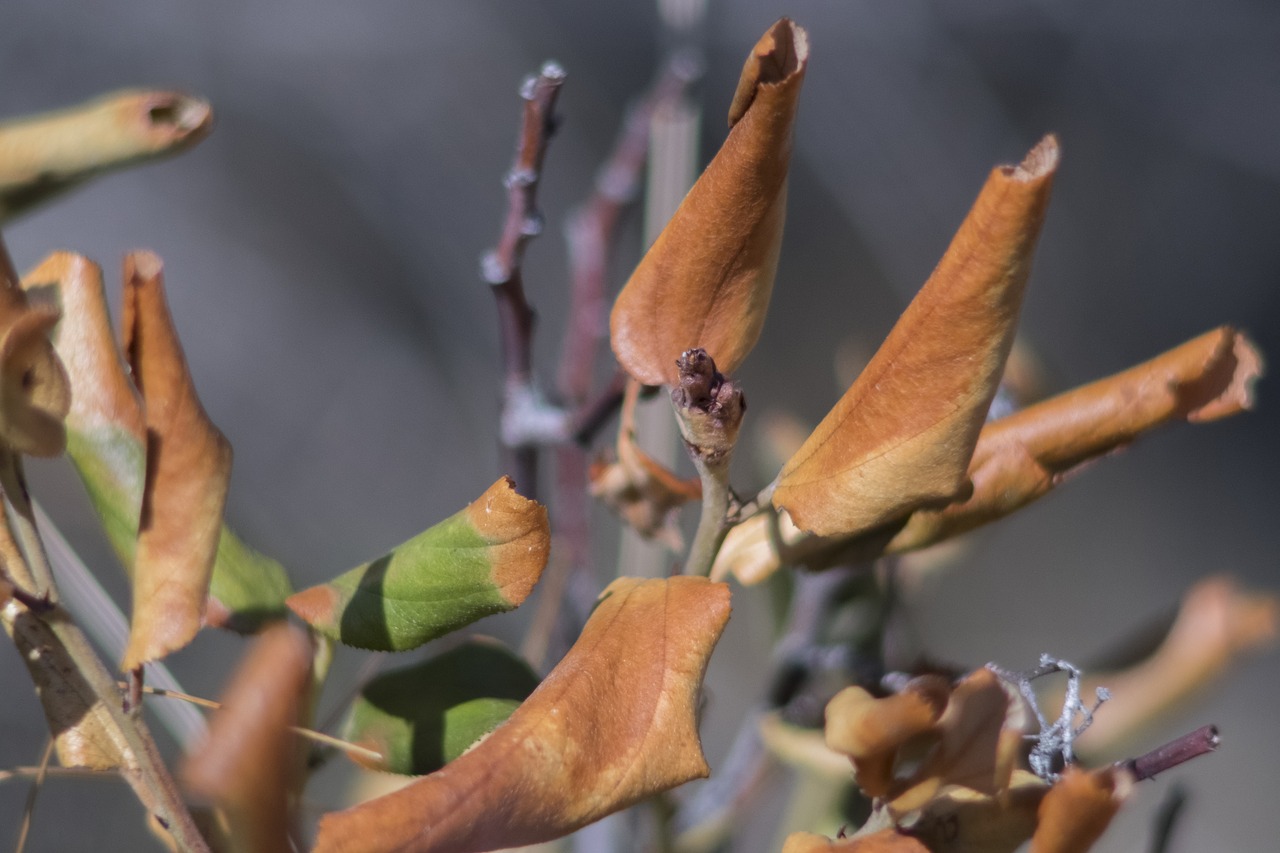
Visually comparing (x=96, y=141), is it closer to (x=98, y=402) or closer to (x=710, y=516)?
(x=98, y=402)

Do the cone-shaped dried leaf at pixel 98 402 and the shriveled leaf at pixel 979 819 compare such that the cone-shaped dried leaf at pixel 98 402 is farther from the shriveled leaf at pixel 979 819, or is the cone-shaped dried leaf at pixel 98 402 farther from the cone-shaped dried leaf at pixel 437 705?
the shriveled leaf at pixel 979 819

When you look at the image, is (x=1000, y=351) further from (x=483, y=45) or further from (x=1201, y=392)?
(x=483, y=45)

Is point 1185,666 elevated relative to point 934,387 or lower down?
lower down

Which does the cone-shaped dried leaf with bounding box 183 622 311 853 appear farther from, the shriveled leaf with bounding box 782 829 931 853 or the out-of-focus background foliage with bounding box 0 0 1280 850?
the out-of-focus background foliage with bounding box 0 0 1280 850

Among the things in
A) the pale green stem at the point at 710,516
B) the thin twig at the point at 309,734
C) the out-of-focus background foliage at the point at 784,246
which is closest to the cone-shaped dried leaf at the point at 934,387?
the pale green stem at the point at 710,516

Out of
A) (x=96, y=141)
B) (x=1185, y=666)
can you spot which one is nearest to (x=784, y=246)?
(x=1185, y=666)

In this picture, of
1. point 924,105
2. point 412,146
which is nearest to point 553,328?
point 412,146
